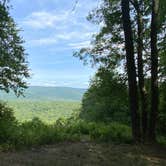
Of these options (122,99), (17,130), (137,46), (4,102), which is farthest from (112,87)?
(4,102)

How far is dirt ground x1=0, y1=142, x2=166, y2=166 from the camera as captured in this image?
952cm

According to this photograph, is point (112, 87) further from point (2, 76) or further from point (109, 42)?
point (2, 76)

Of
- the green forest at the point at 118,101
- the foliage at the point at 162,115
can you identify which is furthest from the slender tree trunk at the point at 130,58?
the foliage at the point at 162,115

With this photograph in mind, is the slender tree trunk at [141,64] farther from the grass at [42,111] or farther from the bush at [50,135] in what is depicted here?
the grass at [42,111]

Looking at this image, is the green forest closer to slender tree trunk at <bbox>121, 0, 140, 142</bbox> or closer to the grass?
slender tree trunk at <bbox>121, 0, 140, 142</bbox>

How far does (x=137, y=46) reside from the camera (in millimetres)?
16234

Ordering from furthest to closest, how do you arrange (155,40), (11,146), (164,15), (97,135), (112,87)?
(112,87) < (97,135) < (155,40) < (11,146) < (164,15)

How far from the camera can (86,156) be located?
10.6m

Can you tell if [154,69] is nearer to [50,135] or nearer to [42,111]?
[50,135]

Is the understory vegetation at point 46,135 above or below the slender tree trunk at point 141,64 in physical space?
below

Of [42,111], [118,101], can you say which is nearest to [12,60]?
[118,101]

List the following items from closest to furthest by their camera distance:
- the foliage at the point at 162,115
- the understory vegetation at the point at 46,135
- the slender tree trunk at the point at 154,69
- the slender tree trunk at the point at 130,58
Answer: the understory vegetation at the point at 46,135 → the slender tree trunk at the point at 130,58 → the slender tree trunk at the point at 154,69 → the foliage at the point at 162,115

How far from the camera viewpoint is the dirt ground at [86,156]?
952 cm

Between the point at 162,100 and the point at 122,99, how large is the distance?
611 centimetres
